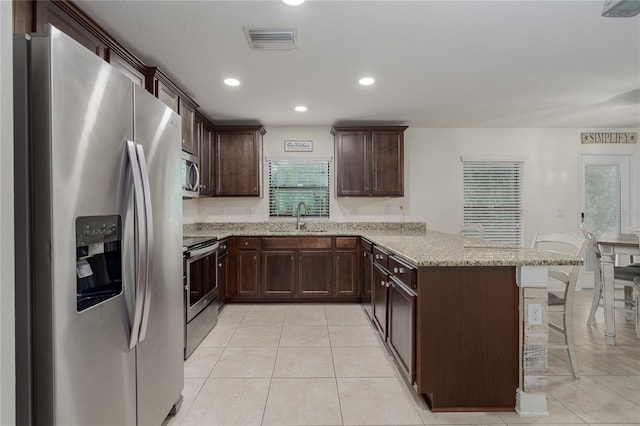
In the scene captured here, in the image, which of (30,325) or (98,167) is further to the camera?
(98,167)

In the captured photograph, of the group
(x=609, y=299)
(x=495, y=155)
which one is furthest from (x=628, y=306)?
(x=495, y=155)

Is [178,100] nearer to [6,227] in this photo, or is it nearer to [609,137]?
[6,227]

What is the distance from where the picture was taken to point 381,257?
9.51ft

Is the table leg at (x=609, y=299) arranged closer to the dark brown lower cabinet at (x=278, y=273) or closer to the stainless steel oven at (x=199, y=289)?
the dark brown lower cabinet at (x=278, y=273)

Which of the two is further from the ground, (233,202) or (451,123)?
→ (451,123)

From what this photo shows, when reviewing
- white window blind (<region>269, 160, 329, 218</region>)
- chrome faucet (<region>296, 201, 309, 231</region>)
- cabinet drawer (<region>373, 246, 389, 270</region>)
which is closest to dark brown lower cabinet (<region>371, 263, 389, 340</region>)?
cabinet drawer (<region>373, 246, 389, 270</region>)

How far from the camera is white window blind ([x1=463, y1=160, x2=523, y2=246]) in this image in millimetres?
4883

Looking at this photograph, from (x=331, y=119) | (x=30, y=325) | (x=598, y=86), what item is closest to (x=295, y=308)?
(x=331, y=119)

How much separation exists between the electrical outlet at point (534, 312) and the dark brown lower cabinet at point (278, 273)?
2.76 m

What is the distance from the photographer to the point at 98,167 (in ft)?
3.83

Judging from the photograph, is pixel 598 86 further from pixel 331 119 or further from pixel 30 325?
pixel 30 325

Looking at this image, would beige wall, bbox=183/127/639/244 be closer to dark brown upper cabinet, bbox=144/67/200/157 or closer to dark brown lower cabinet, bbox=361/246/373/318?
dark brown lower cabinet, bbox=361/246/373/318

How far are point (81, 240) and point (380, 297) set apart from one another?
2.38 m

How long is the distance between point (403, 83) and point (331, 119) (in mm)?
1411
